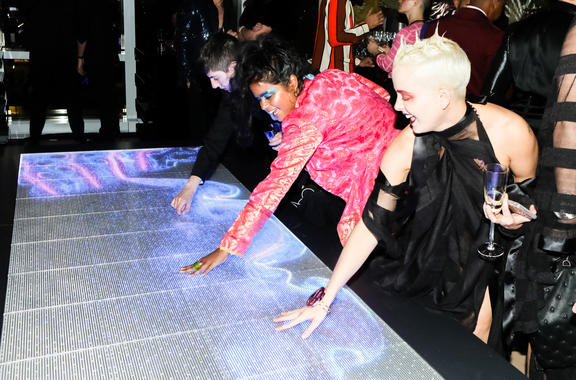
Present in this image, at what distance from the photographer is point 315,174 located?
204cm

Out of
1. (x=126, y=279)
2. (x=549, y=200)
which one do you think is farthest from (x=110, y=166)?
(x=549, y=200)

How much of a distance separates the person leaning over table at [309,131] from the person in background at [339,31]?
5.71ft

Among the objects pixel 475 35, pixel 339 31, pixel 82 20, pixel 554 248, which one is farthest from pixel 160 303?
pixel 82 20

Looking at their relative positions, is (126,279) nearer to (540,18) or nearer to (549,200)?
(549,200)

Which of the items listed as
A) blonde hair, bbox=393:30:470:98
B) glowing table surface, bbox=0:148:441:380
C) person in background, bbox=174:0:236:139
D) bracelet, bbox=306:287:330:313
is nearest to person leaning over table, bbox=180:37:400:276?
glowing table surface, bbox=0:148:441:380

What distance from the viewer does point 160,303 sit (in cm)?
160

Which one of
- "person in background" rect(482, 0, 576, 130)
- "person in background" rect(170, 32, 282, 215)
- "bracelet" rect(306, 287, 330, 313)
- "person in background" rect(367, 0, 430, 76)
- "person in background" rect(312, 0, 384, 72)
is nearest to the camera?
"bracelet" rect(306, 287, 330, 313)

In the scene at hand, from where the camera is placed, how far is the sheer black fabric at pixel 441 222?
1.47 m

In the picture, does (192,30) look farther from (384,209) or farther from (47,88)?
(384,209)

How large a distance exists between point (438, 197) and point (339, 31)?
238cm

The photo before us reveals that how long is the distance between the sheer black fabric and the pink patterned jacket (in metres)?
0.30

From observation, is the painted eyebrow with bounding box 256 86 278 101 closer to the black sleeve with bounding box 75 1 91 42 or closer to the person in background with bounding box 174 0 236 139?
the person in background with bounding box 174 0 236 139

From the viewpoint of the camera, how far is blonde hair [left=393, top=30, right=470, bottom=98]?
49.2 inches

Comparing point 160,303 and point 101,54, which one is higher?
point 101,54
